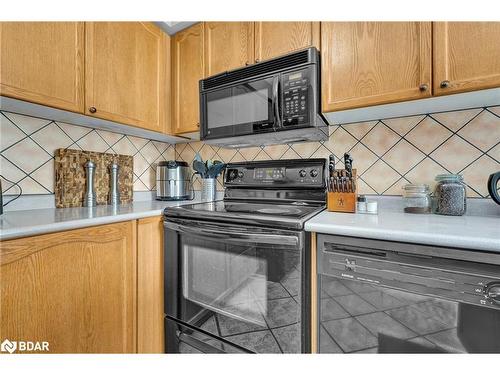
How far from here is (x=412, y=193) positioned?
1.17 meters

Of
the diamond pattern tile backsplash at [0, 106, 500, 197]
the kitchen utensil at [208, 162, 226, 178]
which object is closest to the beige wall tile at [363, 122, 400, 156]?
the diamond pattern tile backsplash at [0, 106, 500, 197]

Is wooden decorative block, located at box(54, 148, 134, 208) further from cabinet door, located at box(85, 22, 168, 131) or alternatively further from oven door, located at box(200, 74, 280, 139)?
oven door, located at box(200, 74, 280, 139)

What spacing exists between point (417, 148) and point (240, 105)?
3.32ft

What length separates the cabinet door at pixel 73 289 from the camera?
77 centimetres

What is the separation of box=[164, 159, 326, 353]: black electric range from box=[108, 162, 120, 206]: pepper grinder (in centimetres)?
57

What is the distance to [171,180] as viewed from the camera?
171 centimetres

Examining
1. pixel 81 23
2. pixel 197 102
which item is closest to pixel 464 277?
pixel 197 102

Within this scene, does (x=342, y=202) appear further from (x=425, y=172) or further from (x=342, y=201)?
(x=425, y=172)

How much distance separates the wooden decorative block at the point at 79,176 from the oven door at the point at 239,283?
2.16 ft

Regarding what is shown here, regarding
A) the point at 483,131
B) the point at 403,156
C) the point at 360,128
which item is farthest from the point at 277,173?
the point at 483,131

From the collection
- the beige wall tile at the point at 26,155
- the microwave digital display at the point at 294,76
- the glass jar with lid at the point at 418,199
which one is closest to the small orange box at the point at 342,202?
the glass jar with lid at the point at 418,199

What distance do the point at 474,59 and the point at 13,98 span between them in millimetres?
1895

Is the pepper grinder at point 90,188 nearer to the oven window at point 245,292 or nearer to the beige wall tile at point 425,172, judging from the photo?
the oven window at point 245,292
